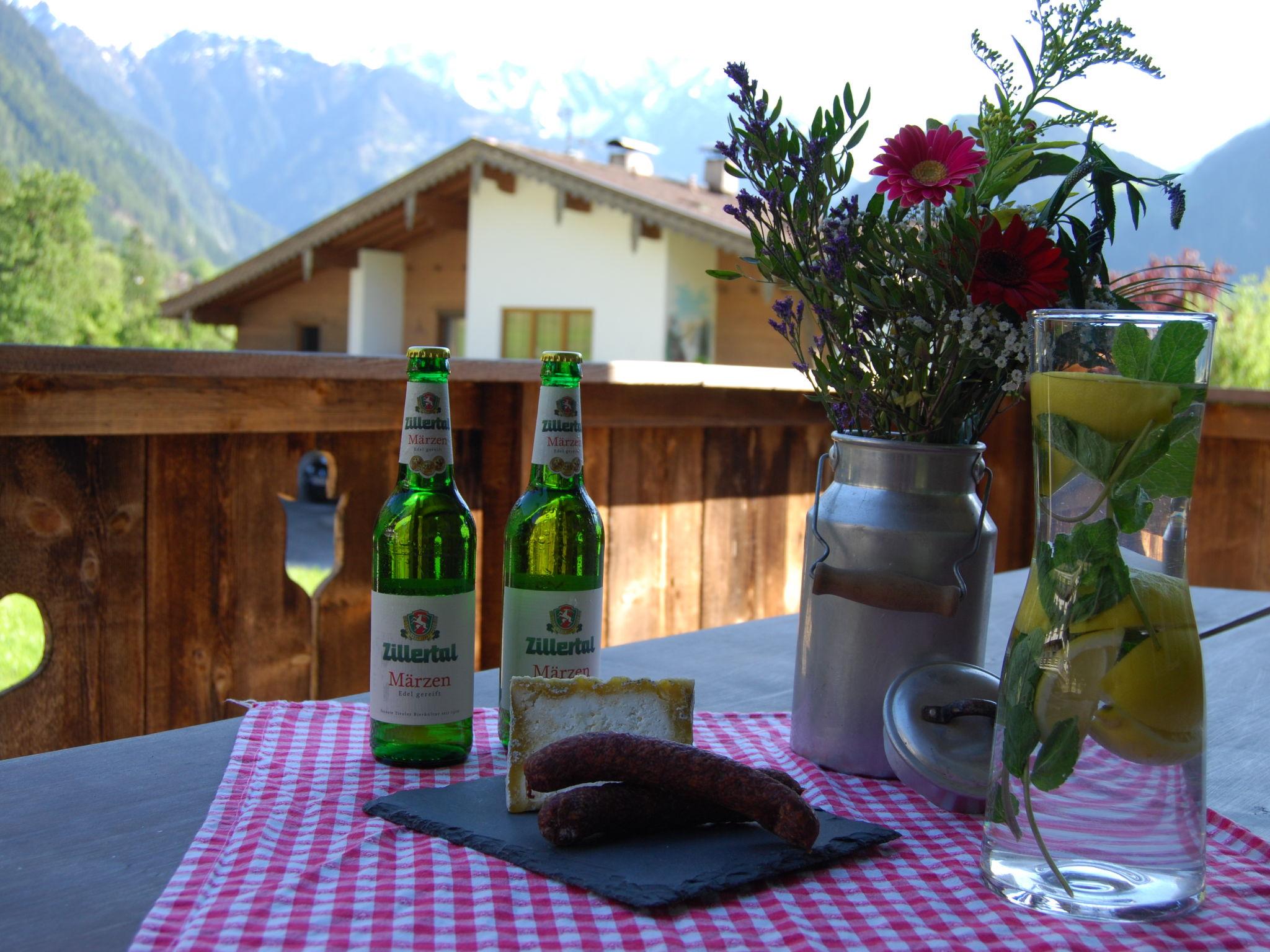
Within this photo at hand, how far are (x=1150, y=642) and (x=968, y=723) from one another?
0.69ft

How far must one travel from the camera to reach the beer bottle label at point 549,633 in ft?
2.73

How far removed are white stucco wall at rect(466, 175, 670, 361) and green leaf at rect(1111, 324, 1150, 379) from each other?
405 inches

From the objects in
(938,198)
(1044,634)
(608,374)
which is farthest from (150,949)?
(608,374)

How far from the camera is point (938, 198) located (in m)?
0.77

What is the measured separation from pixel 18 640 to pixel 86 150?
1945 inches

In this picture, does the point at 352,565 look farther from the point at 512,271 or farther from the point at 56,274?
the point at 56,274

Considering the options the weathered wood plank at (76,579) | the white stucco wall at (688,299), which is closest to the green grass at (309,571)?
the white stucco wall at (688,299)

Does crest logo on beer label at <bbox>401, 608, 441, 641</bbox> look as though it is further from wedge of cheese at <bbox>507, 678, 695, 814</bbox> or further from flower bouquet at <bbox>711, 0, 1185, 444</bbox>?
flower bouquet at <bbox>711, 0, 1185, 444</bbox>

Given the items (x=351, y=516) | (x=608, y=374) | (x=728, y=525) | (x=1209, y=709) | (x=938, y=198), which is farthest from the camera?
(x=728, y=525)

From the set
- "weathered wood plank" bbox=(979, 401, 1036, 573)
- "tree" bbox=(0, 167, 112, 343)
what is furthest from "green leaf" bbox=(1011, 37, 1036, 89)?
"tree" bbox=(0, 167, 112, 343)

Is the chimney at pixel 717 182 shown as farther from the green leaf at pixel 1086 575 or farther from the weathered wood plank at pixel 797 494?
the green leaf at pixel 1086 575

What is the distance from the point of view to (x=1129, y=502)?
609 millimetres

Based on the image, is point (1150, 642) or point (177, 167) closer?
point (1150, 642)

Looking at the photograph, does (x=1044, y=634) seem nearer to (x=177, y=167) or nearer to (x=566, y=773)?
(x=566, y=773)
